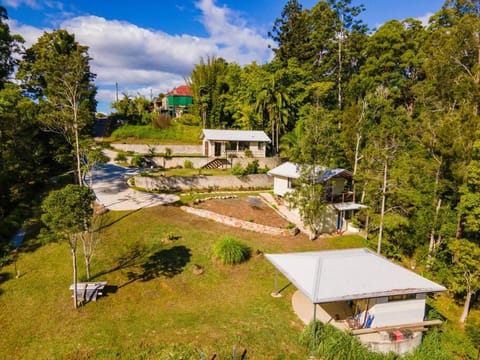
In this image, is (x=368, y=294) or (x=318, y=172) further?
(x=318, y=172)

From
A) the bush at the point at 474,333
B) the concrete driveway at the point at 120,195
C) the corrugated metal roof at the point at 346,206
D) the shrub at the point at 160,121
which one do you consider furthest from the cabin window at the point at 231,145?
the bush at the point at 474,333

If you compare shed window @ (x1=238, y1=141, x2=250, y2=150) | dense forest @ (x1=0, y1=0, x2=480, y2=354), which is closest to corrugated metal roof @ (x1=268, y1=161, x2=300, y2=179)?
dense forest @ (x1=0, y1=0, x2=480, y2=354)

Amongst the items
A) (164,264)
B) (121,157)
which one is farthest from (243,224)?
(121,157)

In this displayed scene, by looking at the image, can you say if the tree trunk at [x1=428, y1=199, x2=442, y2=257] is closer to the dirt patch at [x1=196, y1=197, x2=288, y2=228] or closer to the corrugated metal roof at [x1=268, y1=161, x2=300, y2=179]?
the dirt patch at [x1=196, y1=197, x2=288, y2=228]

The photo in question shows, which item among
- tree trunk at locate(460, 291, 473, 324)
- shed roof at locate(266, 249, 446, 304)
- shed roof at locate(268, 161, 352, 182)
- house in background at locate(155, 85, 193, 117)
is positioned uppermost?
house in background at locate(155, 85, 193, 117)

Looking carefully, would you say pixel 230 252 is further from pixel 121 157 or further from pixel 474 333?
pixel 121 157

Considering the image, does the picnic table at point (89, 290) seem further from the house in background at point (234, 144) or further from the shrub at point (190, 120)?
the shrub at point (190, 120)

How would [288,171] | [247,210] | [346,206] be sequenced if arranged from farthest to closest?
1. [288,171]
2. [247,210]
3. [346,206]
